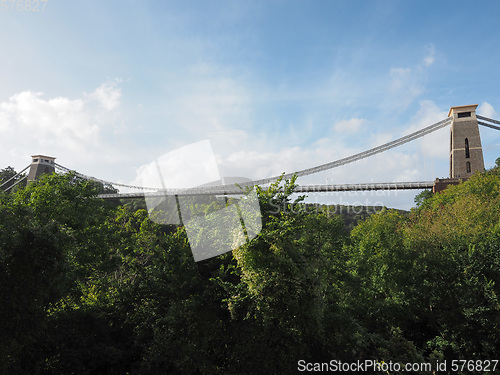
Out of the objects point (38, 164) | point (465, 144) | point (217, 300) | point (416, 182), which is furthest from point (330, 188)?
point (38, 164)

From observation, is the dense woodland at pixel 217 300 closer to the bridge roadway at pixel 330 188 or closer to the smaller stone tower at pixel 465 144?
the smaller stone tower at pixel 465 144

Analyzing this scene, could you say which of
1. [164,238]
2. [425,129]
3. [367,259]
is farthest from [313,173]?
[164,238]

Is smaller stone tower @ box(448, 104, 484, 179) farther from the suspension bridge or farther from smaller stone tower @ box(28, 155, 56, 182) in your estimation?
smaller stone tower @ box(28, 155, 56, 182)

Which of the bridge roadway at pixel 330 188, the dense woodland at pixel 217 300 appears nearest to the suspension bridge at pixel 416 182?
the bridge roadway at pixel 330 188

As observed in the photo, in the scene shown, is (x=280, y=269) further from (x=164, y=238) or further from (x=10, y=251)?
(x=10, y=251)

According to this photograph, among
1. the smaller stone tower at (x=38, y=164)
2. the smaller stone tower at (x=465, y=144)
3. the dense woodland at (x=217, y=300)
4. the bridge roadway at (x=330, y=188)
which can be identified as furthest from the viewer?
the smaller stone tower at (x=38, y=164)

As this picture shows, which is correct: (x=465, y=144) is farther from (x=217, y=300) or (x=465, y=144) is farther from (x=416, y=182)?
(x=217, y=300)

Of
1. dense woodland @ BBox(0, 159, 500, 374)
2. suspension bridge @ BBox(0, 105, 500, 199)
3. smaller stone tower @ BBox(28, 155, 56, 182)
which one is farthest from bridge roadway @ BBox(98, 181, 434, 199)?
dense woodland @ BBox(0, 159, 500, 374)
